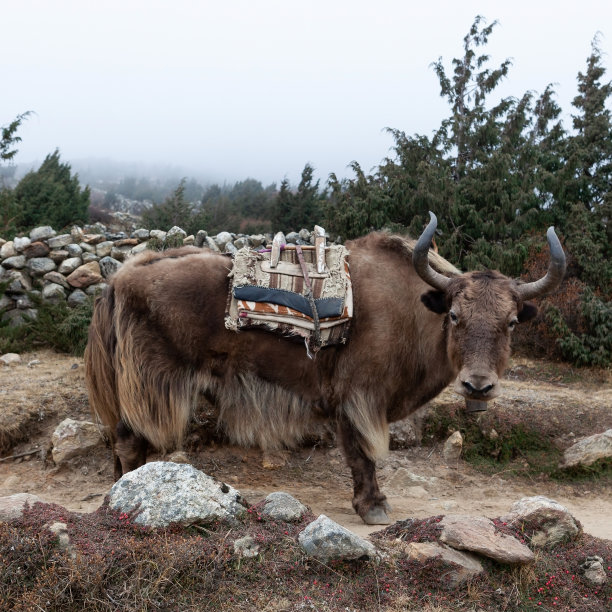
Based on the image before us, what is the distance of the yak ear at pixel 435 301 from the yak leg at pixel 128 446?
86.1 inches

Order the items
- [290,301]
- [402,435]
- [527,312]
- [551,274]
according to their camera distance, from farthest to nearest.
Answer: [402,435], [290,301], [527,312], [551,274]

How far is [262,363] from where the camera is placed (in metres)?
4.00

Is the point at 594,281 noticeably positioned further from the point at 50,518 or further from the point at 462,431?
the point at 50,518

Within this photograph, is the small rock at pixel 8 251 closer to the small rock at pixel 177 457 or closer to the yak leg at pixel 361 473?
the small rock at pixel 177 457

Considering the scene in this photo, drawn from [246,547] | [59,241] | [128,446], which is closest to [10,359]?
[59,241]

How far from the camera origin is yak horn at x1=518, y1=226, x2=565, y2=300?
11.7 ft

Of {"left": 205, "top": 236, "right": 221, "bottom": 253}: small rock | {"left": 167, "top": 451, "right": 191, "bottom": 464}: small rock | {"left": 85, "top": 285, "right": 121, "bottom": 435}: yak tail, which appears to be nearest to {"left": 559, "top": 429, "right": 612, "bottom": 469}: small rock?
{"left": 167, "top": 451, "right": 191, "bottom": 464}: small rock

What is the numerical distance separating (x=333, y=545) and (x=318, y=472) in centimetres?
247

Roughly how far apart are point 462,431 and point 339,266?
2.46 meters

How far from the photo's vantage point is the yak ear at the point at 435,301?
3.69m

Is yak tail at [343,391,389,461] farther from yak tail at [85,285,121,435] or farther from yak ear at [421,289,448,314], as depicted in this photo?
yak tail at [85,285,121,435]

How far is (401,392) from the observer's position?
158 inches

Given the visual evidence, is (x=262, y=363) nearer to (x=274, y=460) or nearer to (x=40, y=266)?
(x=274, y=460)

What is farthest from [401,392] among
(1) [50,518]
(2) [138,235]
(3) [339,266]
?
(2) [138,235]
